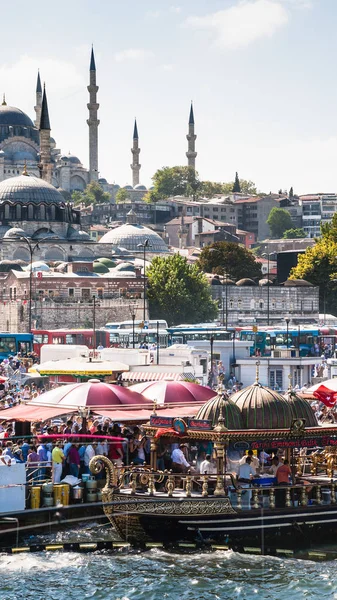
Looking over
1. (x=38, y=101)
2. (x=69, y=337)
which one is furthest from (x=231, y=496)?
(x=38, y=101)

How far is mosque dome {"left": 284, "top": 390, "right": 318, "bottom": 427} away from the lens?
16.5 meters

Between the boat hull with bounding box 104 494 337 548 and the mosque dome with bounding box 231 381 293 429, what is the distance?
1.10m

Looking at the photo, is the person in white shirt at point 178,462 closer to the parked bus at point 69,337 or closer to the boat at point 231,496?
the boat at point 231,496

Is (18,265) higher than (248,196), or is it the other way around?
(248,196)

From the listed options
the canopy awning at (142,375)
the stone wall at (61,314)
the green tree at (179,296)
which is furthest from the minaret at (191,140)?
the canopy awning at (142,375)

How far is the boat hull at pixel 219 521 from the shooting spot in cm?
1580

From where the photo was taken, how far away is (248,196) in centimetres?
14175

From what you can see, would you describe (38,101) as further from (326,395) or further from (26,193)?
(326,395)

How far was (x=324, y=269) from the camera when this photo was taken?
7525 cm

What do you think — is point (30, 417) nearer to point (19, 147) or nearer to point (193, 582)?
point (193, 582)

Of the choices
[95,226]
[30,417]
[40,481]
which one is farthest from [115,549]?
[95,226]

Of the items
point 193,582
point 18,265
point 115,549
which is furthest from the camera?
point 18,265

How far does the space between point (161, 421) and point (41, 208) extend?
2641 inches

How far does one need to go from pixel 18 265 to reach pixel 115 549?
189 feet
